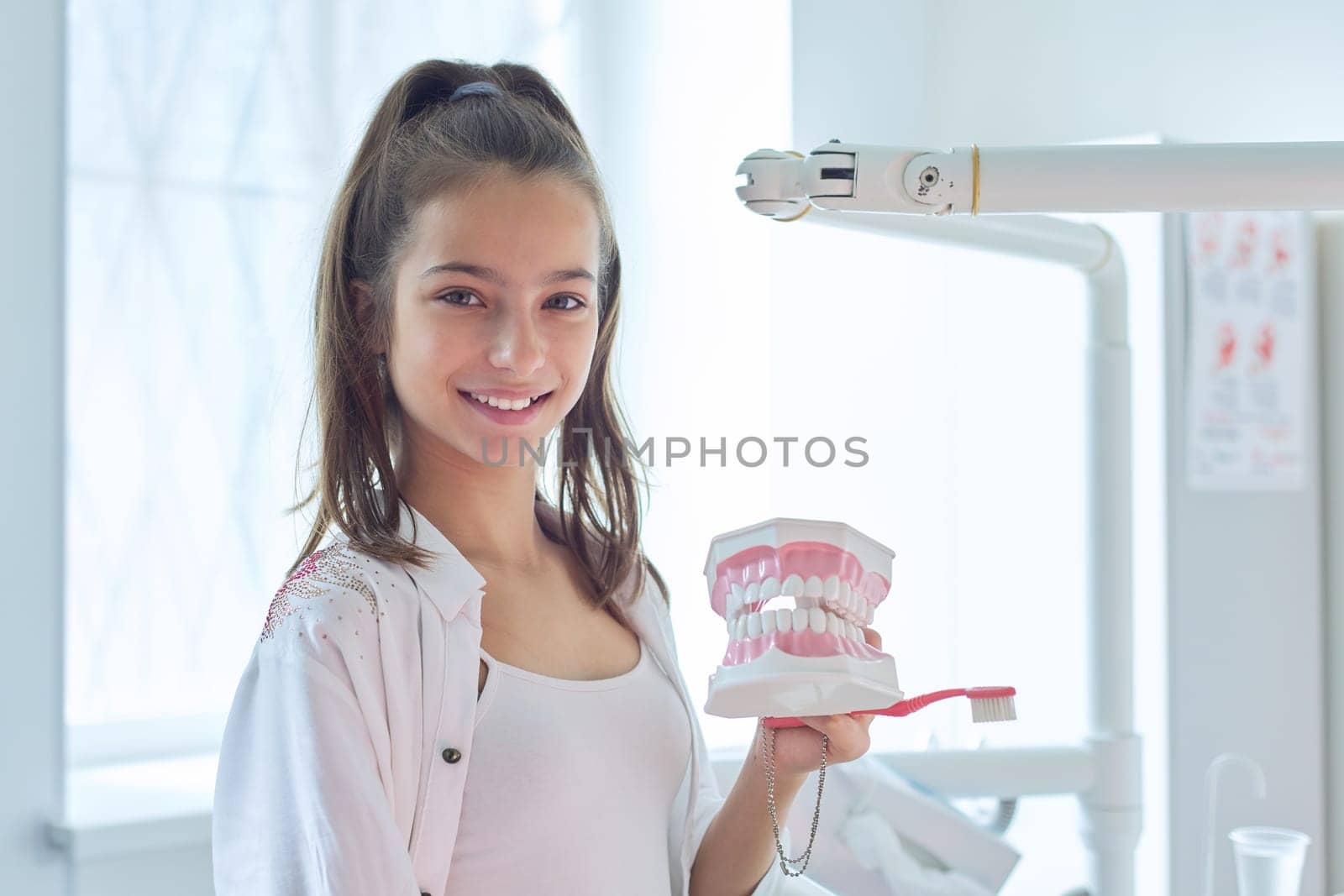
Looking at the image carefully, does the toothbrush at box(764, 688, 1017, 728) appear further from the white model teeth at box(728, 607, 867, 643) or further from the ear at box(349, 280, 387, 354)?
the ear at box(349, 280, 387, 354)

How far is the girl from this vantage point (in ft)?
2.55

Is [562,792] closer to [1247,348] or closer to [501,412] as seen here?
[501,412]

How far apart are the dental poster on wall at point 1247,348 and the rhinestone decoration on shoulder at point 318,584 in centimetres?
127

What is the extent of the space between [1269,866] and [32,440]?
1397mm

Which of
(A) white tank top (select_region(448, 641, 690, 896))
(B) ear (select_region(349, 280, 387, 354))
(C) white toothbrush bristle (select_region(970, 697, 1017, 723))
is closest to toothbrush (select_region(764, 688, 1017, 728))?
(C) white toothbrush bristle (select_region(970, 697, 1017, 723))

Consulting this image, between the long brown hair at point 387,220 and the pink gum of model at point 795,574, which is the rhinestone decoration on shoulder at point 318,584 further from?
the pink gum of model at point 795,574

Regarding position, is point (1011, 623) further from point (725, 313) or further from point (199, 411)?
point (199, 411)

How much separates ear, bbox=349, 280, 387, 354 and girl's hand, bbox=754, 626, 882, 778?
A: 1.29ft

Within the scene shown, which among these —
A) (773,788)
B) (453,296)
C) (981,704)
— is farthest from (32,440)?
(981,704)

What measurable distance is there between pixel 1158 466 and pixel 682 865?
39.8 inches

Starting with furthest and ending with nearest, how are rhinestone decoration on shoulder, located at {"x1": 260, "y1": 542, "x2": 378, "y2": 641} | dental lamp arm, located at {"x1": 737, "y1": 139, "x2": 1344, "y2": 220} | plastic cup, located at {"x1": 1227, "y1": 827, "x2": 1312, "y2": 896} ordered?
1. plastic cup, located at {"x1": 1227, "y1": 827, "x2": 1312, "y2": 896}
2. rhinestone decoration on shoulder, located at {"x1": 260, "y1": 542, "x2": 378, "y2": 641}
3. dental lamp arm, located at {"x1": 737, "y1": 139, "x2": 1344, "y2": 220}

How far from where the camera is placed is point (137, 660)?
1.64 metres

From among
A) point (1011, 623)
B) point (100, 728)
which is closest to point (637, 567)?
point (100, 728)

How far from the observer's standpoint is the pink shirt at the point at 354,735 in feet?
2.46
